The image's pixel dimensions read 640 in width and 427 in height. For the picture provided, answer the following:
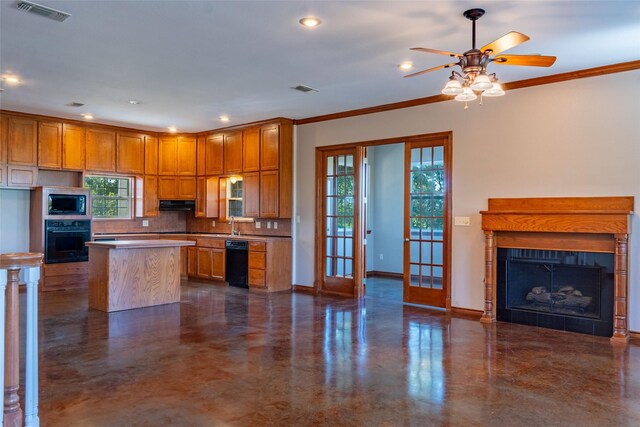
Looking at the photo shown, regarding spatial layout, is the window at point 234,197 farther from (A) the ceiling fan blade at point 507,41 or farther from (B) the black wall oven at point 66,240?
(A) the ceiling fan blade at point 507,41

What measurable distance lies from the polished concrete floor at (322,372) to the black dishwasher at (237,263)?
Result: 2.14m

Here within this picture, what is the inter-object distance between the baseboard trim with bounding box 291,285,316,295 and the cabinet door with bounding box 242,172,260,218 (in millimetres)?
1397

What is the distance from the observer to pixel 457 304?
6074mm

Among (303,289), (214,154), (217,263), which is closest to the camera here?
(303,289)

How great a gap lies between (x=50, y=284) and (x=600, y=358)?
757 cm

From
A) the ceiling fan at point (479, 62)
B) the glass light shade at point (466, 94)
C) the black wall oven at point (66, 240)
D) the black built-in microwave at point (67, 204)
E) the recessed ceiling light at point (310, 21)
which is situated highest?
the recessed ceiling light at point (310, 21)

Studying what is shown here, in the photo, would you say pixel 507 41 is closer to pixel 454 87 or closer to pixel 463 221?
pixel 454 87

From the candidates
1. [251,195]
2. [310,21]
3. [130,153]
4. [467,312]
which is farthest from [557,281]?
[130,153]

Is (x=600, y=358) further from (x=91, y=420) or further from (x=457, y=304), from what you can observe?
(x=91, y=420)

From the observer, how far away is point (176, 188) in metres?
9.25

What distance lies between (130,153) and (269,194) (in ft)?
9.50

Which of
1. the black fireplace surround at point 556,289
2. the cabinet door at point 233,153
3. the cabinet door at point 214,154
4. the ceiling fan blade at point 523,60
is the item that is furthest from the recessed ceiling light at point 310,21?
the cabinet door at point 214,154

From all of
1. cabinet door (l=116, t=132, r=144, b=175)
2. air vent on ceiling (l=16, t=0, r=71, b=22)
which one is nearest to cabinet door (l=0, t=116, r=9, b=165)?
cabinet door (l=116, t=132, r=144, b=175)

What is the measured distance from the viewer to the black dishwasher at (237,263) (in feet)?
26.2
